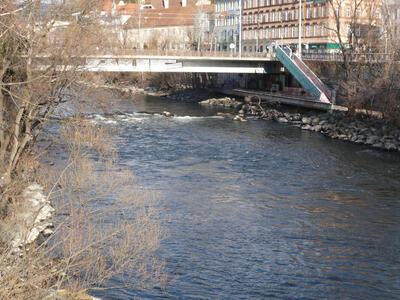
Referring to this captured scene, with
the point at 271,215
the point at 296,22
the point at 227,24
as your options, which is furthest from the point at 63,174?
the point at 227,24

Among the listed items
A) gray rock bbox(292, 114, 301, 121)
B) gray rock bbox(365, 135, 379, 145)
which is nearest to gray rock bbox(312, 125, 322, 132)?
gray rock bbox(292, 114, 301, 121)

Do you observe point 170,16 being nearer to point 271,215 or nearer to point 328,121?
point 328,121

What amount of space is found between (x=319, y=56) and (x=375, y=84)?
12.8m

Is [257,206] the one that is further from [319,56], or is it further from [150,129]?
[319,56]

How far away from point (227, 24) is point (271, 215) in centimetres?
6047

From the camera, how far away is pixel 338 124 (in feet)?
108

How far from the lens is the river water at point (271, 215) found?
12430mm

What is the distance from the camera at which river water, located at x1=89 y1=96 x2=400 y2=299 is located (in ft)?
40.8

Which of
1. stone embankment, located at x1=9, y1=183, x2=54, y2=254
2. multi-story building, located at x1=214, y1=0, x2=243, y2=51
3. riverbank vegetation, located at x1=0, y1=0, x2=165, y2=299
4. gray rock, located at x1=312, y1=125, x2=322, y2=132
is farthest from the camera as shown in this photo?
multi-story building, located at x1=214, y1=0, x2=243, y2=51

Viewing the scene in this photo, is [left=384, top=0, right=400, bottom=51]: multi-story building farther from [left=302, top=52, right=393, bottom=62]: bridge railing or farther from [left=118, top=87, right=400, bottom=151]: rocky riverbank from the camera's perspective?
[left=118, top=87, right=400, bottom=151]: rocky riverbank

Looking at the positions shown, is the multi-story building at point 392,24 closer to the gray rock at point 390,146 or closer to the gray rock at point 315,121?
the gray rock at point 315,121

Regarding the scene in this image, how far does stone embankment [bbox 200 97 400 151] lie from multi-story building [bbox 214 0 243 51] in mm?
29967

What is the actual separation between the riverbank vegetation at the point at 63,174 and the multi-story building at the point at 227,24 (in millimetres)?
54160

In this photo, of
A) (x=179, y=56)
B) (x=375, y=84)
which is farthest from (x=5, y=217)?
(x=179, y=56)
